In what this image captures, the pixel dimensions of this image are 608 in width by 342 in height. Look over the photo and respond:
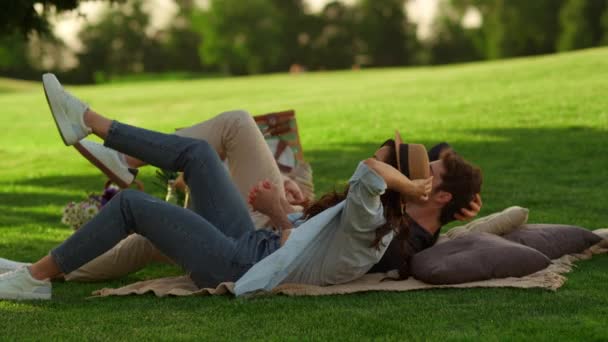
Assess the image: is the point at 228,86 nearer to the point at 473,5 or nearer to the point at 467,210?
the point at 467,210

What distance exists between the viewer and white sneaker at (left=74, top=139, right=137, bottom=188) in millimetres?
5961

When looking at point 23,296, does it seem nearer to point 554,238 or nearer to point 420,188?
point 420,188

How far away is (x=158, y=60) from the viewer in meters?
78.7

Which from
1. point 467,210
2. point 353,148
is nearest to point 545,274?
point 467,210

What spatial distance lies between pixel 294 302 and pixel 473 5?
248 feet

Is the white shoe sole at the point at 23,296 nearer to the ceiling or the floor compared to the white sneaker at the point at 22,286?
nearer to the floor

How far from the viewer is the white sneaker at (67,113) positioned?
540cm

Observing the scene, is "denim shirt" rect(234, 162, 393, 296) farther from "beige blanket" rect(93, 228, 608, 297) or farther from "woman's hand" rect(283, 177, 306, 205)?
"woman's hand" rect(283, 177, 306, 205)

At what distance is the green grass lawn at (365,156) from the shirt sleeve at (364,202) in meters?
0.39

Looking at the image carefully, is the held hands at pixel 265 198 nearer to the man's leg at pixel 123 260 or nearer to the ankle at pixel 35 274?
the man's leg at pixel 123 260

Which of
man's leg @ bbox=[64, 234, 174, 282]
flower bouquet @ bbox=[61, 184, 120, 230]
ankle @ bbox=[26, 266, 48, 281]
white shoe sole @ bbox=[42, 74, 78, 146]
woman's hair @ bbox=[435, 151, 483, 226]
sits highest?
white shoe sole @ bbox=[42, 74, 78, 146]

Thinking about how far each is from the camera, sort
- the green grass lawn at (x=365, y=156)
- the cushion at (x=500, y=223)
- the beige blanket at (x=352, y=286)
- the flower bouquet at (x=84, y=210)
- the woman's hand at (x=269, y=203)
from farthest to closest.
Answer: the flower bouquet at (x=84, y=210) → the cushion at (x=500, y=223) → the woman's hand at (x=269, y=203) → the beige blanket at (x=352, y=286) → the green grass lawn at (x=365, y=156)

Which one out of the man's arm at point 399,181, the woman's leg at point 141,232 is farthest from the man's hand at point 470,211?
the woman's leg at point 141,232

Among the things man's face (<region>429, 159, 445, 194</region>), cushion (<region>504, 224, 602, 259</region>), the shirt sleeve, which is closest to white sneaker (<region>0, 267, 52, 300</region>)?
the shirt sleeve
